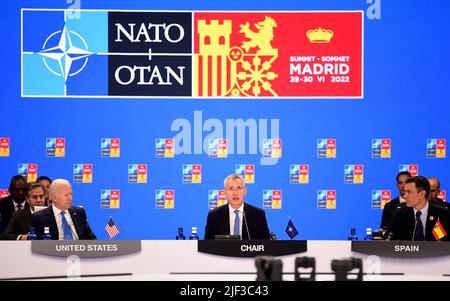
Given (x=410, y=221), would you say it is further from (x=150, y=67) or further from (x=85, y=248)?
(x=150, y=67)

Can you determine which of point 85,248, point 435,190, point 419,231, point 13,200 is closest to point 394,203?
point 435,190

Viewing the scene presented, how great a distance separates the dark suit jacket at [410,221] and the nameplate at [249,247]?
125 cm

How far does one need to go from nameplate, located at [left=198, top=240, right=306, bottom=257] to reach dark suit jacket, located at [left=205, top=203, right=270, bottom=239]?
1016 millimetres

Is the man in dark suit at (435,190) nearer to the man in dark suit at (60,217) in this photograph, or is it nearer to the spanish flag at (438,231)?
the spanish flag at (438,231)

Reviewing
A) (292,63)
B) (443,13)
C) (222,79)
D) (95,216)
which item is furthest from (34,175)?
(443,13)

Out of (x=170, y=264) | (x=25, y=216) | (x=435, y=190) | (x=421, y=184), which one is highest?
(x=421, y=184)

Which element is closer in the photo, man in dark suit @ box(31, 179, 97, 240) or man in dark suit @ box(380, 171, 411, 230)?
man in dark suit @ box(31, 179, 97, 240)

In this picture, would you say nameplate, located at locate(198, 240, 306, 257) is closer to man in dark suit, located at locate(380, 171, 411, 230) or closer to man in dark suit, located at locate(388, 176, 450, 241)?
man in dark suit, located at locate(388, 176, 450, 241)

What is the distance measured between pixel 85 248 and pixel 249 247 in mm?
1118

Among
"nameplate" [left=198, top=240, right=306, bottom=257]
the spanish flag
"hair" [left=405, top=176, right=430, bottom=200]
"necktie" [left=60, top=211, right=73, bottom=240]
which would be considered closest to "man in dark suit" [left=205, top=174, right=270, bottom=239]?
"nameplate" [left=198, top=240, right=306, bottom=257]

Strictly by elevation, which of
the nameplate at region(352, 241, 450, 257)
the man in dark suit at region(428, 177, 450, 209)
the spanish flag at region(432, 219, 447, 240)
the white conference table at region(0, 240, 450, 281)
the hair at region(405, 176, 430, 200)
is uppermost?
the hair at region(405, 176, 430, 200)

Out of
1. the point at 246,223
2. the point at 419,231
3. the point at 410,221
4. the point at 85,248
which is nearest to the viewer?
the point at 85,248

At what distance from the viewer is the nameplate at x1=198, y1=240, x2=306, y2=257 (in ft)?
19.4

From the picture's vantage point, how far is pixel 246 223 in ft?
23.1
